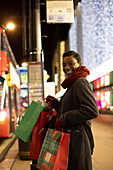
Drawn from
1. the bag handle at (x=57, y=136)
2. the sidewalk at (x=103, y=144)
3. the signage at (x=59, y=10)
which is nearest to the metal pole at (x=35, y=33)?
the signage at (x=59, y=10)

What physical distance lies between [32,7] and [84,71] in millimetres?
3676

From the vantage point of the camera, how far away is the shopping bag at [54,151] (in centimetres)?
215

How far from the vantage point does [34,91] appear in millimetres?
5766

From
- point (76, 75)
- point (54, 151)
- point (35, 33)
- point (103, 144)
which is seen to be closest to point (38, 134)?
point (54, 151)

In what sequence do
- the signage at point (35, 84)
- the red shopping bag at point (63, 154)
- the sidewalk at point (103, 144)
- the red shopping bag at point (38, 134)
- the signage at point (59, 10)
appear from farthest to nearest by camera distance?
the signage at point (59, 10) < the signage at point (35, 84) < the sidewalk at point (103, 144) < the red shopping bag at point (38, 134) < the red shopping bag at point (63, 154)

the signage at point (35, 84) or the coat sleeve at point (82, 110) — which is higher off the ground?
the signage at point (35, 84)

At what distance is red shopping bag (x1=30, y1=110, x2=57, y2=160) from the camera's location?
2502 mm

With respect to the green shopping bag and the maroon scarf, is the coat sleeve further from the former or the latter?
the green shopping bag

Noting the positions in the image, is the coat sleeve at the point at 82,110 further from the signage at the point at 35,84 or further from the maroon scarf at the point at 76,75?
the signage at the point at 35,84

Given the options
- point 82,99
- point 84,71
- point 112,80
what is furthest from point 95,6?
point 82,99

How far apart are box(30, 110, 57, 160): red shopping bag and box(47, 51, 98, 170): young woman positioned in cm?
28

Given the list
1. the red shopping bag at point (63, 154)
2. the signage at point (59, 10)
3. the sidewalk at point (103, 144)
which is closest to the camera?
the red shopping bag at point (63, 154)

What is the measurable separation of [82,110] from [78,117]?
0.26ft

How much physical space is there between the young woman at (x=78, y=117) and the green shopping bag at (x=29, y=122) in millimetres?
359
